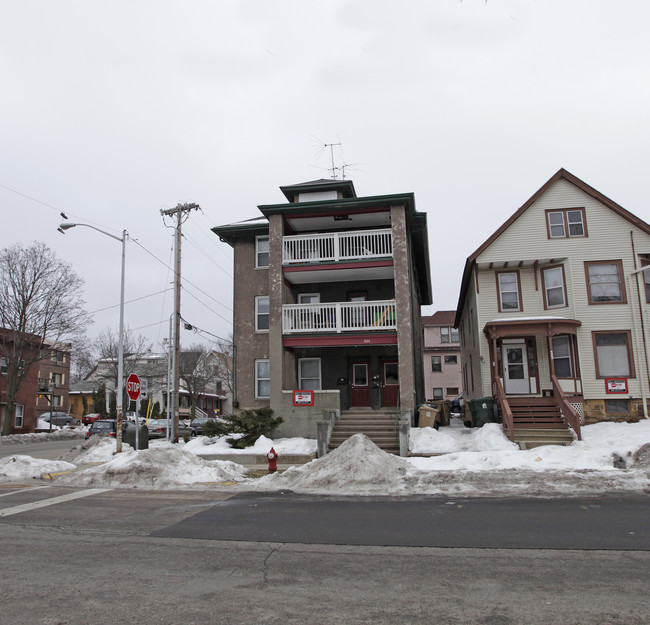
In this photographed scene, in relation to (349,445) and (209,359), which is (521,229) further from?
(209,359)

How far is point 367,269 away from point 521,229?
6162 mm

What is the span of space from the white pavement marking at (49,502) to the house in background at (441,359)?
4620 cm

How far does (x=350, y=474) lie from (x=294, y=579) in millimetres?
6965

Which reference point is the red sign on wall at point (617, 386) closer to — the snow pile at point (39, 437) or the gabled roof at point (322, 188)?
the gabled roof at point (322, 188)

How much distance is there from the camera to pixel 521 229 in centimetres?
2156

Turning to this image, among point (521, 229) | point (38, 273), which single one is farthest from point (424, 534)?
point (38, 273)

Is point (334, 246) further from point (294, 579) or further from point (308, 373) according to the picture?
point (294, 579)

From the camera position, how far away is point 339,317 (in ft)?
69.1

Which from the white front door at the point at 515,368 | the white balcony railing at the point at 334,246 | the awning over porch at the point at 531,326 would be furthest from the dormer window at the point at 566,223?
the white balcony railing at the point at 334,246

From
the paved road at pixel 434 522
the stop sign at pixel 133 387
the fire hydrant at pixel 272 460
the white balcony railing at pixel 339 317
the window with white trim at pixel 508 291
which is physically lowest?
the paved road at pixel 434 522

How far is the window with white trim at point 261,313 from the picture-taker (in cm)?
2300

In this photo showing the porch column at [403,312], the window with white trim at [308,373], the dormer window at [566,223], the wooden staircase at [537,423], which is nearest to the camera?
the wooden staircase at [537,423]

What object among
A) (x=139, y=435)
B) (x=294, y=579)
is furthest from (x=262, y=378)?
(x=294, y=579)

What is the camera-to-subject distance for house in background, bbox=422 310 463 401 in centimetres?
5641
